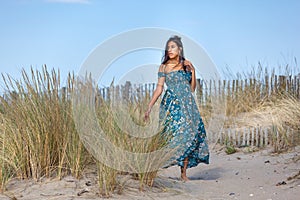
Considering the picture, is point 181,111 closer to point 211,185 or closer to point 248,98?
point 211,185


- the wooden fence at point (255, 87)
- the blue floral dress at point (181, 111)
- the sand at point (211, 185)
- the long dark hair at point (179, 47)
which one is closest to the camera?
the sand at point (211, 185)

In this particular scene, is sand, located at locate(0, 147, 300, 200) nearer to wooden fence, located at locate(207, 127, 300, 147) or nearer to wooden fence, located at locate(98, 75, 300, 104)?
wooden fence, located at locate(207, 127, 300, 147)

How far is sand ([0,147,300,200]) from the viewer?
4.11 meters

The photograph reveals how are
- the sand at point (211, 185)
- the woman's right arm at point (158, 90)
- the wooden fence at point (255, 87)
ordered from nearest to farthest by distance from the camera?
the sand at point (211, 185), the woman's right arm at point (158, 90), the wooden fence at point (255, 87)

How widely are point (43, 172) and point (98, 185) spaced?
0.56 m

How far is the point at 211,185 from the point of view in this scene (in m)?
5.44

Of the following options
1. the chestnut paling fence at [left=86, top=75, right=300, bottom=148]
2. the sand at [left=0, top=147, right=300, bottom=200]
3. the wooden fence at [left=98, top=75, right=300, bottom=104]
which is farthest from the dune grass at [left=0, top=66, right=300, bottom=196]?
the wooden fence at [left=98, top=75, right=300, bottom=104]

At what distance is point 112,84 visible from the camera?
15.0ft

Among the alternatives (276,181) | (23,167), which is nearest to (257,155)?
(276,181)

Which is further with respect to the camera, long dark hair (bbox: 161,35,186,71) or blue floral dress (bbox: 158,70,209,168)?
long dark hair (bbox: 161,35,186,71)

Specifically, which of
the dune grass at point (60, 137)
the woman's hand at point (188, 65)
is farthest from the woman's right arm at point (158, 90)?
the dune grass at point (60, 137)

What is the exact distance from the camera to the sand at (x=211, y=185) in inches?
162

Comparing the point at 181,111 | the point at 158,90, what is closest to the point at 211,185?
the point at 181,111

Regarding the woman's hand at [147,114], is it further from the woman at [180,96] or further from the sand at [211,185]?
the sand at [211,185]
